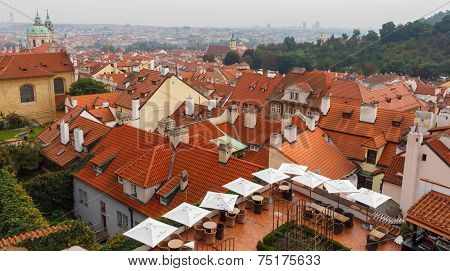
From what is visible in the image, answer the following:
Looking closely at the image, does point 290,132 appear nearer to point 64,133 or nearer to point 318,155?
point 318,155

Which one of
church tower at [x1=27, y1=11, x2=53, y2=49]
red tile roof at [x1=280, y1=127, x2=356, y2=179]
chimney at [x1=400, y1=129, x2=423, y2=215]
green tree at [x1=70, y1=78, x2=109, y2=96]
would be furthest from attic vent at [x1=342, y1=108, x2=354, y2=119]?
church tower at [x1=27, y1=11, x2=53, y2=49]

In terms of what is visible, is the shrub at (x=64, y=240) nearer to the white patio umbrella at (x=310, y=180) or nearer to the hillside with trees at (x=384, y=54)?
the white patio umbrella at (x=310, y=180)

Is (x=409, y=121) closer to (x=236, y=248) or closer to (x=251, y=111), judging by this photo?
(x=251, y=111)

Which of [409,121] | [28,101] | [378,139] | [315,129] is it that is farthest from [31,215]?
[28,101]

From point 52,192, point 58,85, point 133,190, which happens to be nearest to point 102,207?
point 133,190

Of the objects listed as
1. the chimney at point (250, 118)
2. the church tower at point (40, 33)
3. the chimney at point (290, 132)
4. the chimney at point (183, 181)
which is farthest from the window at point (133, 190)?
the church tower at point (40, 33)
